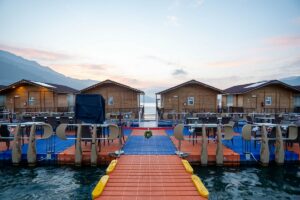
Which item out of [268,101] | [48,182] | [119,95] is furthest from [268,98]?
[48,182]

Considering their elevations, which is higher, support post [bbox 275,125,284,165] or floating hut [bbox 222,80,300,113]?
floating hut [bbox 222,80,300,113]

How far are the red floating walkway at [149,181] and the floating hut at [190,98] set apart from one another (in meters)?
15.5

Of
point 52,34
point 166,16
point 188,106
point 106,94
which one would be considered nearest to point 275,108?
point 188,106

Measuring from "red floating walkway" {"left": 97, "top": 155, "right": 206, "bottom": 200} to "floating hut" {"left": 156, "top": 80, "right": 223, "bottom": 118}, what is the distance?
50.9 ft

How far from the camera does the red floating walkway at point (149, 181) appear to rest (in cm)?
559

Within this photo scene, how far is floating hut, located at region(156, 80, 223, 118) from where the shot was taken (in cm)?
2436

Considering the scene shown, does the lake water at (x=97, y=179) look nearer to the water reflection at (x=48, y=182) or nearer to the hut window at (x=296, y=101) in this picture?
the water reflection at (x=48, y=182)

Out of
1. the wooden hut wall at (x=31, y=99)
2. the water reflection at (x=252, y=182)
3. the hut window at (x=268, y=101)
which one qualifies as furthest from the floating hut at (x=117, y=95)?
the water reflection at (x=252, y=182)

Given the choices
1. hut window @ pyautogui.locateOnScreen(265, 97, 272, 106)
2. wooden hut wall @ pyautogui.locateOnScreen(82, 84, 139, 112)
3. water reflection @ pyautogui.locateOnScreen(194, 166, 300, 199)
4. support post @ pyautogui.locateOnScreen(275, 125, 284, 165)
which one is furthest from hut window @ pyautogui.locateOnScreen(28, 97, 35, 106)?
hut window @ pyautogui.locateOnScreen(265, 97, 272, 106)

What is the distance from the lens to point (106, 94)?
25188mm

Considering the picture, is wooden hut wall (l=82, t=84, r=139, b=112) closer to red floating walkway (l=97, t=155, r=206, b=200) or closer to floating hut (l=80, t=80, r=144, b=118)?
floating hut (l=80, t=80, r=144, b=118)

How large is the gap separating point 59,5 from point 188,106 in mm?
17931

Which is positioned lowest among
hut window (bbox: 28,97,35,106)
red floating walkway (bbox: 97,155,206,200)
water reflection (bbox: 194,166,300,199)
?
water reflection (bbox: 194,166,300,199)

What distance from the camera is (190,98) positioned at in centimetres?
2459
